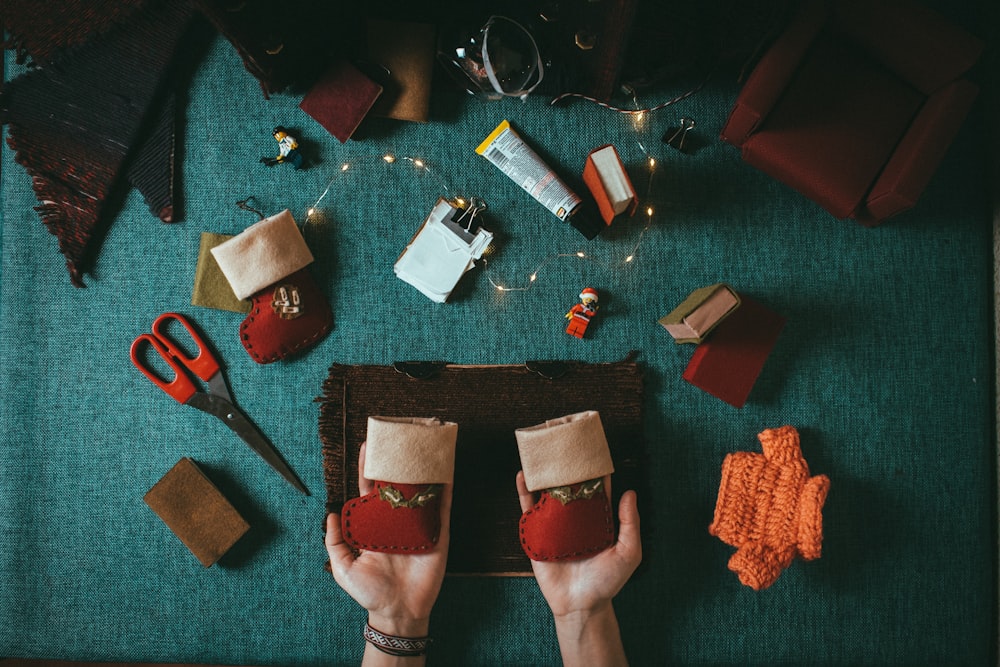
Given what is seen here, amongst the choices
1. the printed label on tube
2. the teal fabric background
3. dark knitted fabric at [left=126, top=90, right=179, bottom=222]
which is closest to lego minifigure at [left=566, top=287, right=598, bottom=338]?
the teal fabric background

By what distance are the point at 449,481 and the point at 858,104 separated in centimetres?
121

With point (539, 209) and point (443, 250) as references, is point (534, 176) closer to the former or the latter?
point (539, 209)

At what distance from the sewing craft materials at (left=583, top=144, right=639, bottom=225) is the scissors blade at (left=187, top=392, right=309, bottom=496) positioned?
0.95 meters

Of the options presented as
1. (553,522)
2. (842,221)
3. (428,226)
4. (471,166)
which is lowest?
(553,522)

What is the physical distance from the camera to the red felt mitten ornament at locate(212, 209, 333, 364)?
134cm

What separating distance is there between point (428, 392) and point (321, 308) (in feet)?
1.04

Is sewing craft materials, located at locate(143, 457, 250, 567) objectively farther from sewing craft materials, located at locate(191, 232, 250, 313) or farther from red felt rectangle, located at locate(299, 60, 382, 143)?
red felt rectangle, located at locate(299, 60, 382, 143)

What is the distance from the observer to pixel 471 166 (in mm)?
1437

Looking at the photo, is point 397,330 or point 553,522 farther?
point 397,330

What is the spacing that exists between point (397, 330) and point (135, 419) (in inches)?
26.0

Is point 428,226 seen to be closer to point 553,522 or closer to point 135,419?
point 553,522

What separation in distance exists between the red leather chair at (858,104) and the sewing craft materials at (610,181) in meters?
0.24

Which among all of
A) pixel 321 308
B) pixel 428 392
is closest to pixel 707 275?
pixel 428 392

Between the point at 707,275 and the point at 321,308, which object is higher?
the point at 707,275
